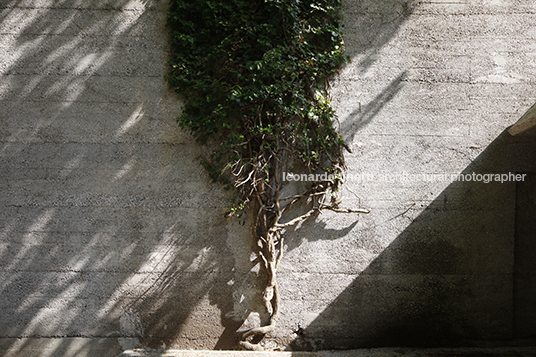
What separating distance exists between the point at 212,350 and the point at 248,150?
179 centimetres

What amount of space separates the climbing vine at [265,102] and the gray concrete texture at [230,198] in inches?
6.0

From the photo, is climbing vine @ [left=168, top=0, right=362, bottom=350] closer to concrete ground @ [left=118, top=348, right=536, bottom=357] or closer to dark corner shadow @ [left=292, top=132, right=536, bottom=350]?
concrete ground @ [left=118, top=348, right=536, bottom=357]

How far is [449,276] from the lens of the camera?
2.76m

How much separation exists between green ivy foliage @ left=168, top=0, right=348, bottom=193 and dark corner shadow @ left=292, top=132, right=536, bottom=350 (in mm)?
1048

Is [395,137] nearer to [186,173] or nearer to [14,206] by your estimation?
[186,173]

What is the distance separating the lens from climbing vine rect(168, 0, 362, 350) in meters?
2.47

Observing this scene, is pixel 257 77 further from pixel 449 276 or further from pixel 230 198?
pixel 449 276

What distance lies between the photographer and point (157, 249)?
2666mm

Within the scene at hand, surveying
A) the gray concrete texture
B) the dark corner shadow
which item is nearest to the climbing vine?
the gray concrete texture

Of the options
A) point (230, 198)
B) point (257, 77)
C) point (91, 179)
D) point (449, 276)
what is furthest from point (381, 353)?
point (91, 179)

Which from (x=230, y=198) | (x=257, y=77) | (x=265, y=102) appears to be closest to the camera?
(x=257, y=77)

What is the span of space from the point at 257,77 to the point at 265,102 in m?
0.21

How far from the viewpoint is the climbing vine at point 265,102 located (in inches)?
97.3

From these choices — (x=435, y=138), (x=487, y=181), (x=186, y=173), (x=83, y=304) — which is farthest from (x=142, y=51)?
(x=487, y=181)
